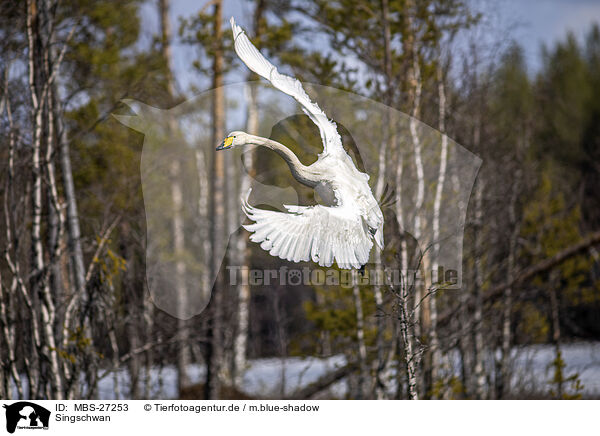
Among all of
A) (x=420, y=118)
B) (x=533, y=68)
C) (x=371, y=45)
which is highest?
(x=533, y=68)

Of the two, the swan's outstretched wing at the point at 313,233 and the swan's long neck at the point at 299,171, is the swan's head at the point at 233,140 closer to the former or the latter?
the swan's long neck at the point at 299,171

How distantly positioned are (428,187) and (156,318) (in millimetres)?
1813

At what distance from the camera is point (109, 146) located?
3930mm

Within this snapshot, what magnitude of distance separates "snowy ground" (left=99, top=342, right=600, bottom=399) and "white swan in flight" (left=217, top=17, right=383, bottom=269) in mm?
1873

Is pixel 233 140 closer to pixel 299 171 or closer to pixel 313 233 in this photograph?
pixel 299 171

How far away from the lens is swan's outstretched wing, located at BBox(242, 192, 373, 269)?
173 cm

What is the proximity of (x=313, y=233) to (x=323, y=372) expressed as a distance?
284 cm

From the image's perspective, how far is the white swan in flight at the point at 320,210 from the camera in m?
1.76

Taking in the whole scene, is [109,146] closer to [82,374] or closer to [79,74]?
[79,74]

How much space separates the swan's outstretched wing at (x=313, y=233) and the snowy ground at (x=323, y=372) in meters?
1.88
